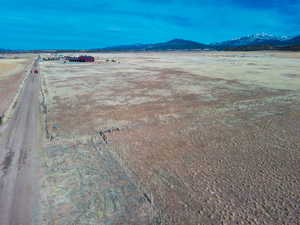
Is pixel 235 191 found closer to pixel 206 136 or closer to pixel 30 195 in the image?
pixel 206 136

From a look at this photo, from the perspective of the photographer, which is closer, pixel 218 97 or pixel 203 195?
pixel 203 195

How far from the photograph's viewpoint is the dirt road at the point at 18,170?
148 inches

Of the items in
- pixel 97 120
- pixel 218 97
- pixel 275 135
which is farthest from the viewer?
pixel 218 97

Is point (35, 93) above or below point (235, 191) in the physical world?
above

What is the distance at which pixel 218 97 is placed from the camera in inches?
490

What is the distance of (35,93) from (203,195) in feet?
45.2

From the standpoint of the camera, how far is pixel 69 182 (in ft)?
15.2

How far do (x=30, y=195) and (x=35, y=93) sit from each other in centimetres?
1178

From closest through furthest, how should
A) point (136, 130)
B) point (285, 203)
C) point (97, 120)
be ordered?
point (285, 203) → point (136, 130) → point (97, 120)

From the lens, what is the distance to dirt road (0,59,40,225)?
3759 millimetres

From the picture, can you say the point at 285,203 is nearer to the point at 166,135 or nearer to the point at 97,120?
the point at 166,135

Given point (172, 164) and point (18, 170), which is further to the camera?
point (172, 164)

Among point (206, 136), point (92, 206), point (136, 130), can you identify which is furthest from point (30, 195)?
point (206, 136)

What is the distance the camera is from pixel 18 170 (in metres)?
5.05
